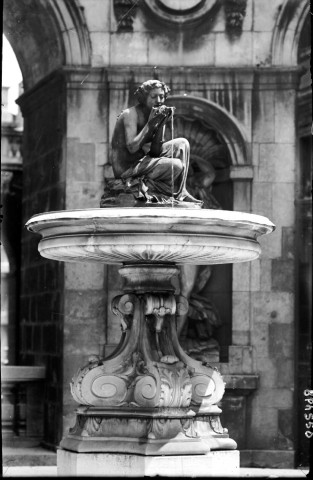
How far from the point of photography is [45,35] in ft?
67.7

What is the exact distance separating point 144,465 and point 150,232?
1820mm

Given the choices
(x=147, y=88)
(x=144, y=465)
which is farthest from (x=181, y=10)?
(x=144, y=465)

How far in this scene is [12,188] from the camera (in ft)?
83.3

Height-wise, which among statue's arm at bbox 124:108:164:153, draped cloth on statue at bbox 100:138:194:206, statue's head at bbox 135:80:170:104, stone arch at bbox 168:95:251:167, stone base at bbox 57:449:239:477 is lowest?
stone base at bbox 57:449:239:477

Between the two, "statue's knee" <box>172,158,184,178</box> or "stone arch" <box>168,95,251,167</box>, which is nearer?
"statue's knee" <box>172,158,184,178</box>

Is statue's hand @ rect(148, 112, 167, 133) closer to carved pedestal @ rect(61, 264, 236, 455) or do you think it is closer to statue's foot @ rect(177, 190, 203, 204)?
statue's foot @ rect(177, 190, 203, 204)

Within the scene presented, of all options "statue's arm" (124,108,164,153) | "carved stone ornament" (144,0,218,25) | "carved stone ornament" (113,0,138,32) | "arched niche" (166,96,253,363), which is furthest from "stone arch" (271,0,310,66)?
"statue's arm" (124,108,164,153)

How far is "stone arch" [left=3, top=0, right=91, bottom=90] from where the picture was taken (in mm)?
19938

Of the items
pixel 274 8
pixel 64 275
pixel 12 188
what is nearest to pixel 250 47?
pixel 274 8

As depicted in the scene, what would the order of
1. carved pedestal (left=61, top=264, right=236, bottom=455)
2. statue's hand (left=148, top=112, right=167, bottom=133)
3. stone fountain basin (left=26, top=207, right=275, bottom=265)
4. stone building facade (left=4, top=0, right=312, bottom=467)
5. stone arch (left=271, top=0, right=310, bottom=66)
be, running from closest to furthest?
stone fountain basin (left=26, top=207, right=275, bottom=265)
carved pedestal (left=61, top=264, right=236, bottom=455)
statue's hand (left=148, top=112, right=167, bottom=133)
stone building facade (left=4, top=0, right=312, bottom=467)
stone arch (left=271, top=0, right=310, bottom=66)

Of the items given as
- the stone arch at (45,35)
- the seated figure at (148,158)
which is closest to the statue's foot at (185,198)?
the seated figure at (148,158)

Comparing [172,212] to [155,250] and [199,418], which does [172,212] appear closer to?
[155,250]

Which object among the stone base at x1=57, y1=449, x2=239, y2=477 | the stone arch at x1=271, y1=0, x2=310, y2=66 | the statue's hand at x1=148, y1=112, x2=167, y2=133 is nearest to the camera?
the stone base at x1=57, y1=449, x2=239, y2=477

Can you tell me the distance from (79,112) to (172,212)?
22.4ft
